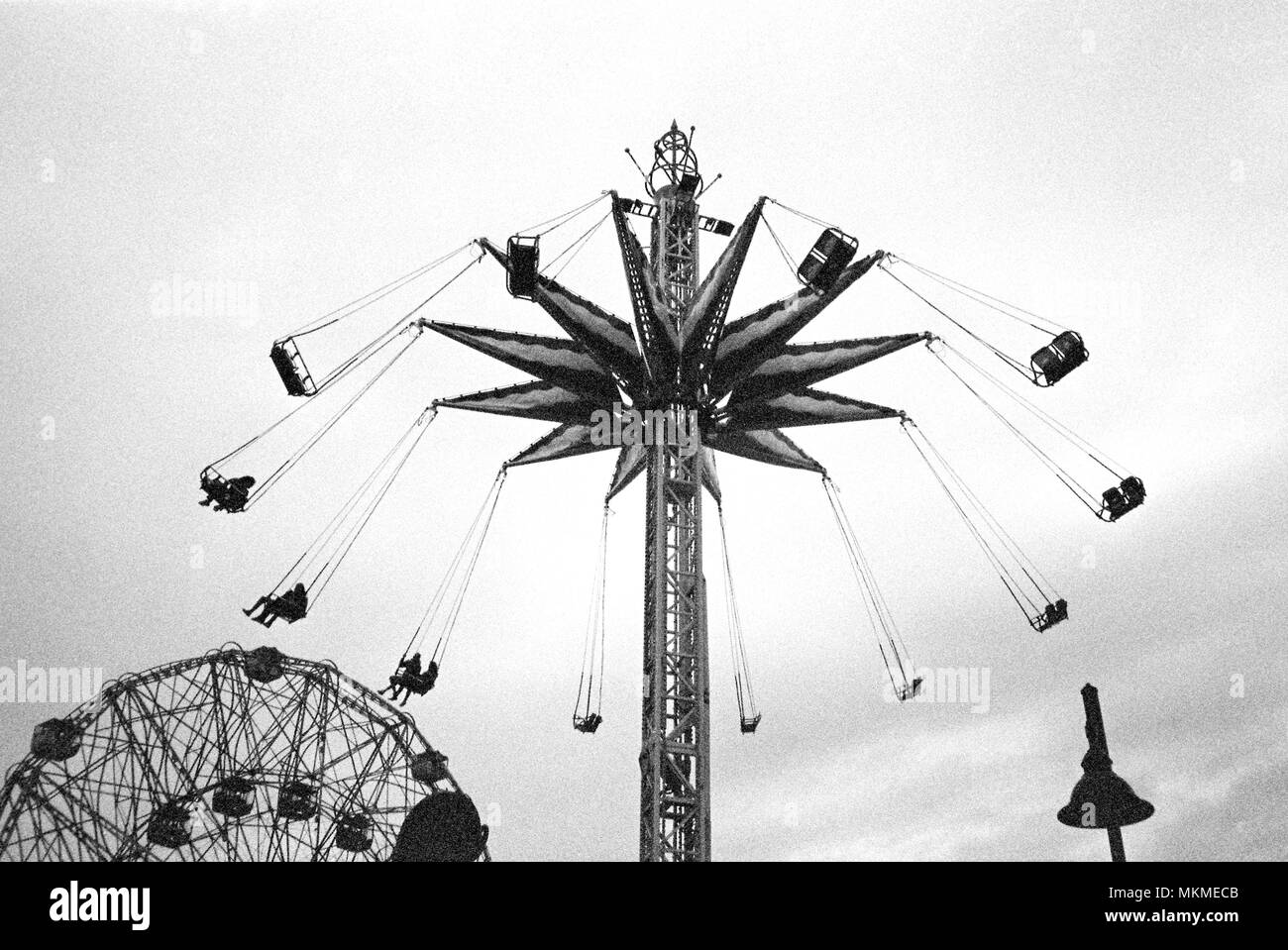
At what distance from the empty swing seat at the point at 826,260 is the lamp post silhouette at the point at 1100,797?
1665 centimetres

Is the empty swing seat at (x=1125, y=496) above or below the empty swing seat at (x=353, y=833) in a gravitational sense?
above

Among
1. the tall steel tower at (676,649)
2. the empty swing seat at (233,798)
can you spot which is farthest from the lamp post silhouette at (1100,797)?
the empty swing seat at (233,798)

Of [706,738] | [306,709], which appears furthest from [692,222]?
[306,709]

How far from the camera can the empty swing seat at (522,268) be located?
1092 inches

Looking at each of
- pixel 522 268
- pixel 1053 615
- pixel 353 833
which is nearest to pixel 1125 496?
pixel 1053 615

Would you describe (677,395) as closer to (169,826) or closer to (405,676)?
(405,676)

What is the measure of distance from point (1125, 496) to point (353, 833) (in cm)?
2432

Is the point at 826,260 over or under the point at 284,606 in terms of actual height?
over

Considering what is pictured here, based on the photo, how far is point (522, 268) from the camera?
27.7 metres

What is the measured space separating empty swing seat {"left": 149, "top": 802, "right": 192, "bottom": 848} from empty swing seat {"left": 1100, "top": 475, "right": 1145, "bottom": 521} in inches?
1053

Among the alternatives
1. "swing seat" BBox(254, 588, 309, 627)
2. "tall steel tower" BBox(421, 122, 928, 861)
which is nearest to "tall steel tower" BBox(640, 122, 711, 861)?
"tall steel tower" BBox(421, 122, 928, 861)

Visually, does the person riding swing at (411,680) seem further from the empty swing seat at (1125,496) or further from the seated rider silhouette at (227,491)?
the empty swing seat at (1125,496)
